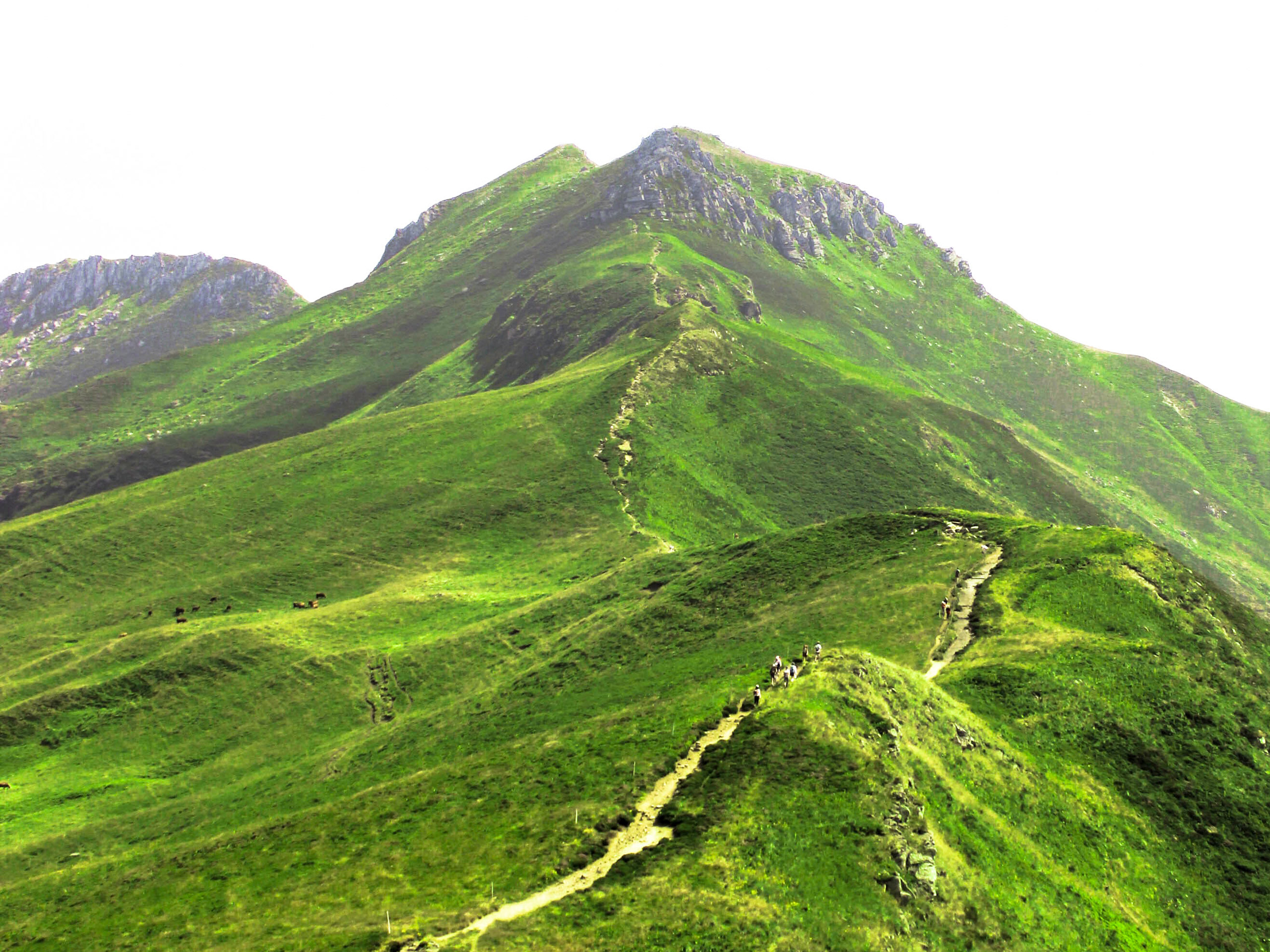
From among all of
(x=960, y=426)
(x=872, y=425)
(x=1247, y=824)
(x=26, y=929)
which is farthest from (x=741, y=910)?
(x=960, y=426)

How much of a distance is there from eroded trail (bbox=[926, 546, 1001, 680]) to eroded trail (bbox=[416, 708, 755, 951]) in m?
19.9

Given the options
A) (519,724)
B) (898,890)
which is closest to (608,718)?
(519,724)

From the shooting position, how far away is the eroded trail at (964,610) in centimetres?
6350

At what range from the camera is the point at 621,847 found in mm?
39094

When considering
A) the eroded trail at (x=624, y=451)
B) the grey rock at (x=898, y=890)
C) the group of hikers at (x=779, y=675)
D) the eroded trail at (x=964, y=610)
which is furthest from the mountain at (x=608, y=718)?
the eroded trail at (x=624, y=451)

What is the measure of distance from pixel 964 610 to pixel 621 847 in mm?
45311

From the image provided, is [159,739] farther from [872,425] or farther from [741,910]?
[872,425]

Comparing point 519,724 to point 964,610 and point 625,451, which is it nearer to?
point 964,610

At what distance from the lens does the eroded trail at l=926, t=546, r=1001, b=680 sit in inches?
2500

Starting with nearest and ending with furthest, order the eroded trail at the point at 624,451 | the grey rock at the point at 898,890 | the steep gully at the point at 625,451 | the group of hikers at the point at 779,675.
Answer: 1. the grey rock at the point at 898,890
2. the group of hikers at the point at 779,675
3. the steep gully at the point at 625,451
4. the eroded trail at the point at 624,451

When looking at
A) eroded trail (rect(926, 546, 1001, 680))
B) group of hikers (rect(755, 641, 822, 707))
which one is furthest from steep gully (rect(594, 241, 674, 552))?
group of hikers (rect(755, 641, 822, 707))

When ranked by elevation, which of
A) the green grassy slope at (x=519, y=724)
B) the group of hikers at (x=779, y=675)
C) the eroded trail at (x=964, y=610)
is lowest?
the green grassy slope at (x=519, y=724)

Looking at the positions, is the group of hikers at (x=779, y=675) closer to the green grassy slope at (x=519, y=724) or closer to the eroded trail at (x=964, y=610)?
the green grassy slope at (x=519, y=724)

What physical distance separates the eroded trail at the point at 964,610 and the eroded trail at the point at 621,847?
65.3 feet
